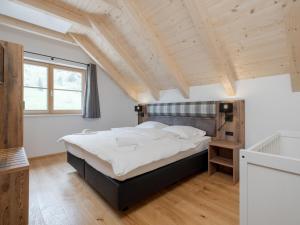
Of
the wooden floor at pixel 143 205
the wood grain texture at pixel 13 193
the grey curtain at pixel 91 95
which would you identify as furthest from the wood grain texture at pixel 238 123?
the grey curtain at pixel 91 95

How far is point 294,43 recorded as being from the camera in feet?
6.32

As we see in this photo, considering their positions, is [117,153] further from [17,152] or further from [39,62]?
[39,62]

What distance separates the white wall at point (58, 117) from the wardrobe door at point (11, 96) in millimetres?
2104

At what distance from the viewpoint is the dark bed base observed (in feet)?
5.68

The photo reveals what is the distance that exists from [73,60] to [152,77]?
80.1 inches

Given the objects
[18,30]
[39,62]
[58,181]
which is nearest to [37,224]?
[58,181]

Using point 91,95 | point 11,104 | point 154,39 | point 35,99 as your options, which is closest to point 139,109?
point 91,95

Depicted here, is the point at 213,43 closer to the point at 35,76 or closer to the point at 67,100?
the point at 67,100

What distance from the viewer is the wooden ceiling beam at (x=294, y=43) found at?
1.73 metres

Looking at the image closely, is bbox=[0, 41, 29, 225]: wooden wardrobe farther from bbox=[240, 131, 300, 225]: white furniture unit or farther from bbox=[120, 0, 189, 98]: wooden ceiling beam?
bbox=[240, 131, 300, 225]: white furniture unit

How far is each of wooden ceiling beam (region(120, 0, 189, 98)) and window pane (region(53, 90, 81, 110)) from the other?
2.58 m

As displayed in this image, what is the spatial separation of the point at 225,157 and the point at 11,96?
3261 mm

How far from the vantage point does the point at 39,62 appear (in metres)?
3.68

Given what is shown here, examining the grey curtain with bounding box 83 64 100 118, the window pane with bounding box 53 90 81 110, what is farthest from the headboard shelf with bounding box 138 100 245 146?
the window pane with bounding box 53 90 81 110
